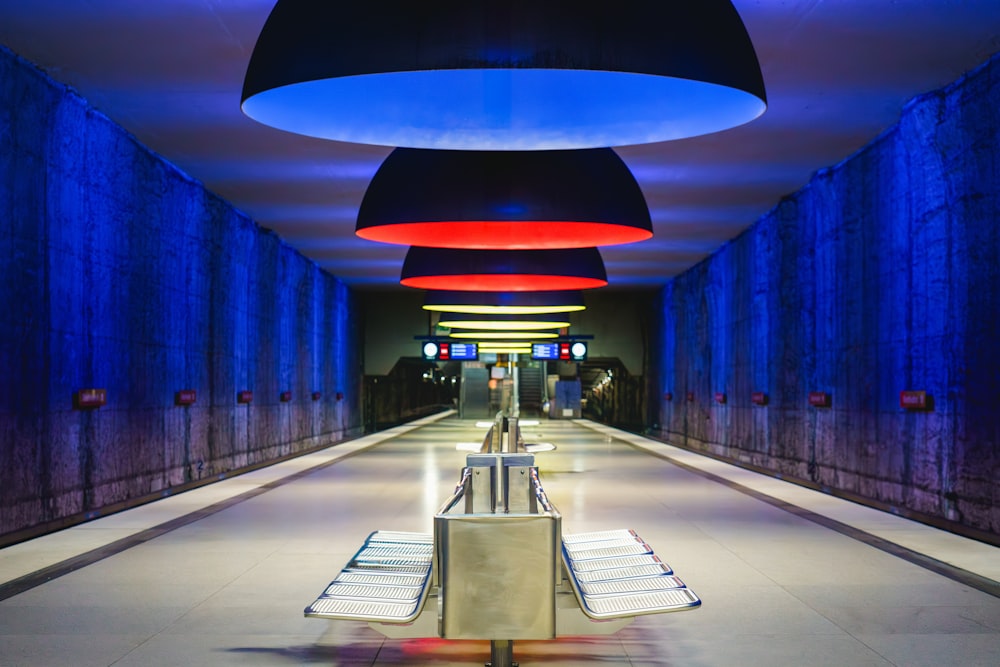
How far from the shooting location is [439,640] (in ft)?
22.3

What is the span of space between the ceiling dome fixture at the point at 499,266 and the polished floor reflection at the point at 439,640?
2.82 m

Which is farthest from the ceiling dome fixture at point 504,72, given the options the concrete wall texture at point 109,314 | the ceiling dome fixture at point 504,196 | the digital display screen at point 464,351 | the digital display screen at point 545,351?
the digital display screen at point 545,351

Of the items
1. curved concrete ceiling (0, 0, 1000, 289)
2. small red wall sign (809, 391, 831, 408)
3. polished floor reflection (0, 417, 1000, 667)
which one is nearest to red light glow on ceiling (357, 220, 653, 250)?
curved concrete ceiling (0, 0, 1000, 289)

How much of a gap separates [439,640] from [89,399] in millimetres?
7494

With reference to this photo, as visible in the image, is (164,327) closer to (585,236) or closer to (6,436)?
(6,436)

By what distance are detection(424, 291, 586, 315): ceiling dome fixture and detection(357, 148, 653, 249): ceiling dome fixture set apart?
9.66 metres

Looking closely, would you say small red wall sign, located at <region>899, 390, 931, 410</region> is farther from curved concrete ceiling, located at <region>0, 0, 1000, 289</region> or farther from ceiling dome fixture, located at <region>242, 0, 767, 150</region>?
ceiling dome fixture, located at <region>242, 0, 767, 150</region>

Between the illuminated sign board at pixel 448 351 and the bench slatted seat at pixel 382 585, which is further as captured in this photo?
the illuminated sign board at pixel 448 351

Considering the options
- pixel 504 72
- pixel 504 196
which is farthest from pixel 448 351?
pixel 504 72

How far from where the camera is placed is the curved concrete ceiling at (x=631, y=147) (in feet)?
31.9

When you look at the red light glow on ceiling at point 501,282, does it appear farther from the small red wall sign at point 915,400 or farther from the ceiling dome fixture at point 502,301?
the small red wall sign at point 915,400

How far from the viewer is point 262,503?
1423cm

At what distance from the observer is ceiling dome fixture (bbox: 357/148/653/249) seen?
10.9m

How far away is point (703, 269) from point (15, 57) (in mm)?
20433
